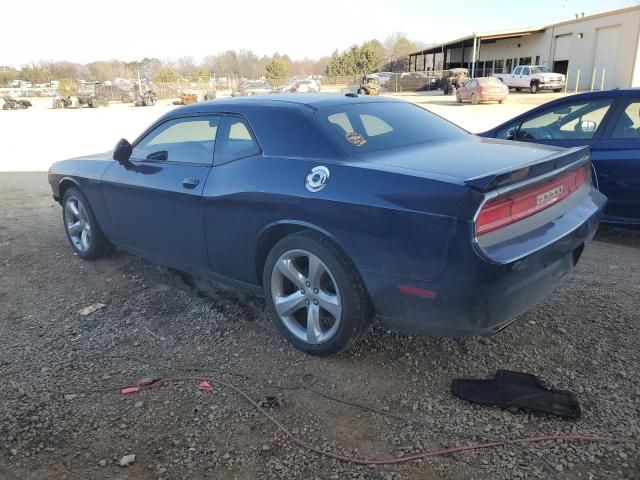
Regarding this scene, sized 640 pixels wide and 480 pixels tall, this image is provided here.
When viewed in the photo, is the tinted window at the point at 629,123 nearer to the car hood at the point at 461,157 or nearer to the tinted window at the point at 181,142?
the car hood at the point at 461,157

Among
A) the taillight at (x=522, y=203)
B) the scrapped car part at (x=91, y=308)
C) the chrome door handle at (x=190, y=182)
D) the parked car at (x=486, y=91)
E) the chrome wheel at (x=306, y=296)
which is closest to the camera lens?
the taillight at (x=522, y=203)

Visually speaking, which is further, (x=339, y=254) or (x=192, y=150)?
(x=192, y=150)

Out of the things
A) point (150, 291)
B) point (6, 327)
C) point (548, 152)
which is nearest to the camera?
point (548, 152)

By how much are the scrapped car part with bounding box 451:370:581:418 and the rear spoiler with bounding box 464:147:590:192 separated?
3.54ft

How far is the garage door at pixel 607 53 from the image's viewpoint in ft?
105

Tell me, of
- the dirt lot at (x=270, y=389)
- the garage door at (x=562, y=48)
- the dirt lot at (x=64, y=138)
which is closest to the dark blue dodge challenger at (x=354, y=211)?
the dirt lot at (x=270, y=389)

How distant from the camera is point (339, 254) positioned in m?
2.96

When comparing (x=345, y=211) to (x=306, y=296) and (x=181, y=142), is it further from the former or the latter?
(x=181, y=142)

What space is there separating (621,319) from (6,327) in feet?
14.2

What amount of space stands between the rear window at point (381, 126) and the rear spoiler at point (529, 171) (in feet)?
2.75

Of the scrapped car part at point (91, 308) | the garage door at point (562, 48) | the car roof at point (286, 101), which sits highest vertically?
the garage door at point (562, 48)

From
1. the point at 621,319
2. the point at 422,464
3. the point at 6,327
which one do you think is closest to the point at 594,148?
the point at 621,319

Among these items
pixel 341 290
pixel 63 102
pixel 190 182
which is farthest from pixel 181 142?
pixel 63 102

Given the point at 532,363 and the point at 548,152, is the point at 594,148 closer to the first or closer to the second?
the point at 548,152
